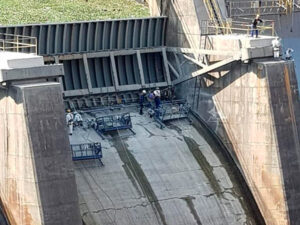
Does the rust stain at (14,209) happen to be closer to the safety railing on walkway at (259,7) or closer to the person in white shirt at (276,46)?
the person in white shirt at (276,46)

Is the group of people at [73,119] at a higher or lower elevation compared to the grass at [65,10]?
lower

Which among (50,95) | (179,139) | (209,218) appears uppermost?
(50,95)

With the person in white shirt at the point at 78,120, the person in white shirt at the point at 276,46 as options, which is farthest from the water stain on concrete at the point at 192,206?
the person in white shirt at the point at 276,46

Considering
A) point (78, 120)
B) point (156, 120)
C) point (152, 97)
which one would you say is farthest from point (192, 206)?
point (152, 97)

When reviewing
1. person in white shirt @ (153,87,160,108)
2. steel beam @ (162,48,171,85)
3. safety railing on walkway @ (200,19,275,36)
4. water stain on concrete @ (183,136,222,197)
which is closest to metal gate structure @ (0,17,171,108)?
steel beam @ (162,48,171,85)

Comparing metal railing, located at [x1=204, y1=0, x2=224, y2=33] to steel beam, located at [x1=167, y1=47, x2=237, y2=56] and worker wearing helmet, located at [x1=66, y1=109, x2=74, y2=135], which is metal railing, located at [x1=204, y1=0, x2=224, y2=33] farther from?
worker wearing helmet, located at [x1=66, y1=109, x2=74, y2=135]

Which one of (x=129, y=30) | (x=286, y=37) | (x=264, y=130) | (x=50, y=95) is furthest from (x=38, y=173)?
(x=286, y=37)

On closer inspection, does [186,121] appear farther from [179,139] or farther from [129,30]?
[129,30]
